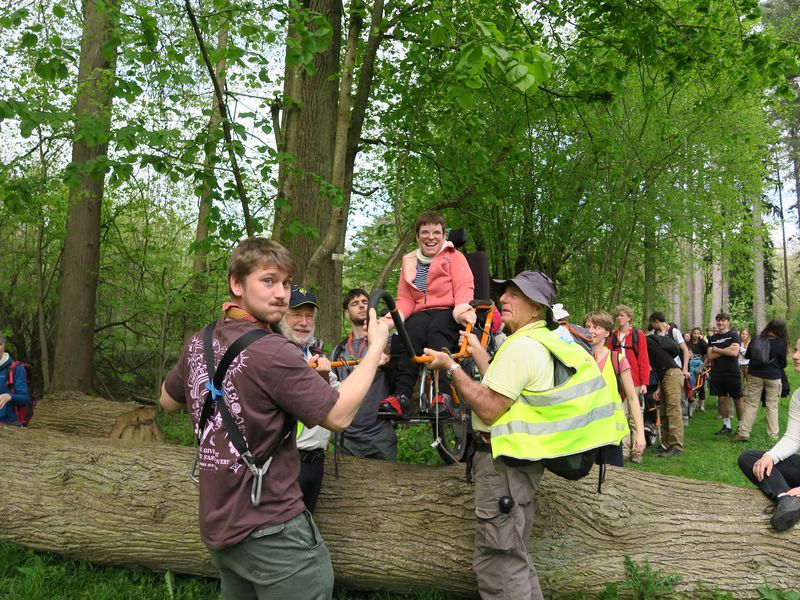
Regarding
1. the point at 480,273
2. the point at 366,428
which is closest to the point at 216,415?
the point at 480,273

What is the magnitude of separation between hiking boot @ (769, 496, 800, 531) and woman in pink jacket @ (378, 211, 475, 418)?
7.77 ft

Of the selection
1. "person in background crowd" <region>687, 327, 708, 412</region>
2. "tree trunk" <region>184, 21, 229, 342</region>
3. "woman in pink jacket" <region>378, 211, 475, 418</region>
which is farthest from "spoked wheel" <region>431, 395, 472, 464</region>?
"person in background crowd" <region>687, 327, 708, 412</region>

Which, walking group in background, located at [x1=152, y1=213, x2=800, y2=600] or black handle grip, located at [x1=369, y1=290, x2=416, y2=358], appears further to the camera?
black handle grip, located at [x1=369, y1=290, x2=416, y2=358]

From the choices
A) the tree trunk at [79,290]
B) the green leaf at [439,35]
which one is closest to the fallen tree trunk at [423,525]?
the green leaf at [439,35]

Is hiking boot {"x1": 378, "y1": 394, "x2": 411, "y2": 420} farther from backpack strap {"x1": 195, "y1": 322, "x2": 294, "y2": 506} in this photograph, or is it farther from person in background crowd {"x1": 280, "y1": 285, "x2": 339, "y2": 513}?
backpack strap {"x1": 195, "y1": 322, "x2": 294, "y2": 506}

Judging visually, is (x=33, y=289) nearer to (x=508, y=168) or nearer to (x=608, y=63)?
(x=508, y=168)

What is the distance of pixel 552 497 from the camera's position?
435 cm

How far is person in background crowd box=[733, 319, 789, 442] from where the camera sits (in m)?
10.7

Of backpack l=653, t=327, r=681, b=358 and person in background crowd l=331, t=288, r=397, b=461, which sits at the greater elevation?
backpack l=653, t=327, r=681, b=358

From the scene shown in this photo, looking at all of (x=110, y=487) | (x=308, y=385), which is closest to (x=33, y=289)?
(x=110, y=487)

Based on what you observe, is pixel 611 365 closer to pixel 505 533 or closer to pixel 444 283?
pixel 444 283

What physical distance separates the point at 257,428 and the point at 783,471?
147 inches

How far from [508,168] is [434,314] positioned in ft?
34.6

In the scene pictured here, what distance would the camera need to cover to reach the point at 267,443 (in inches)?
91.4
